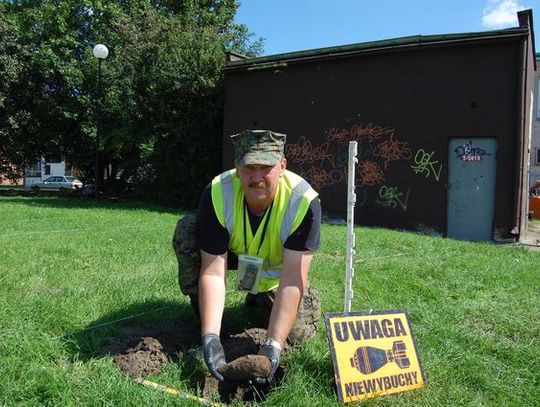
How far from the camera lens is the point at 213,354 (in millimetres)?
2744

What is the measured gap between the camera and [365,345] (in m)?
2.84

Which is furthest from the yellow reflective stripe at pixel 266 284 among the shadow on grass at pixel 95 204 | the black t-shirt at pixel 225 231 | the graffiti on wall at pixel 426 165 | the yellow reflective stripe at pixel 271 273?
the shadow on grass at pixel 95 204

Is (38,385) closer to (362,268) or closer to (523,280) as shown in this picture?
(362,268)

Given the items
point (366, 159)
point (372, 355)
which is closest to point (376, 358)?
point (372, 355)

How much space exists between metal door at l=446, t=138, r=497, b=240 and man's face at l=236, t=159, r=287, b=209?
930 cm

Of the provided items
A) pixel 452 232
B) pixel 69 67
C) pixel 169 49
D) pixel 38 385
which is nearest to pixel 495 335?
pixel 38 385

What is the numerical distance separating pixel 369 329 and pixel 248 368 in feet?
2.44

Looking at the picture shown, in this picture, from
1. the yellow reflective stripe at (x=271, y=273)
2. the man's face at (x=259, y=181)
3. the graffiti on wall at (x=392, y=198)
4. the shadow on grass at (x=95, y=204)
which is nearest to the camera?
the man's face at (x=259, y=181)

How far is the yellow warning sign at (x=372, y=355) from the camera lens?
2.69 meters

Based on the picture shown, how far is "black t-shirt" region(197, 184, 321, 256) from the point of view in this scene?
9.91 feet

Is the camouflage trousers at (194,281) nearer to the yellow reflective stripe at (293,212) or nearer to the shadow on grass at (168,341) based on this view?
the shadow on grass at (168,341)

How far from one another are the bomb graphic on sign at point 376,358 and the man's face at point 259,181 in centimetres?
99

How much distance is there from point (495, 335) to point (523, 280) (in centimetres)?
214

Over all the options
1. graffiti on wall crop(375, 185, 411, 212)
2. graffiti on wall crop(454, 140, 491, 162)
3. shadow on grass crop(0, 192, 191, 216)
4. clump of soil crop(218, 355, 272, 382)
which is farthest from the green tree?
clump of soil crop(218, 355, 272, 382)
